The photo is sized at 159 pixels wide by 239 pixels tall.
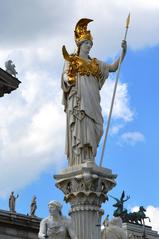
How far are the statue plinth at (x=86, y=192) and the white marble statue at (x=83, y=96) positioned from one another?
1.44 ft

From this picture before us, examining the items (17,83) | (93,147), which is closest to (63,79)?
(93,147)

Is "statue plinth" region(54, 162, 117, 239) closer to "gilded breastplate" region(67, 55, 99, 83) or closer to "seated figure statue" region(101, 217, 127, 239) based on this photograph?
"seated figure statue" region(101, 217, 127, 239)

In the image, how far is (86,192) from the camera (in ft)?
50.7

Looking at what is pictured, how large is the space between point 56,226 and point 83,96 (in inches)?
123

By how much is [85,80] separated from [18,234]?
48.6m

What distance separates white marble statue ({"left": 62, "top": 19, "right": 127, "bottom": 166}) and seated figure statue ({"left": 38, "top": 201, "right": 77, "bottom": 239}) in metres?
1.51

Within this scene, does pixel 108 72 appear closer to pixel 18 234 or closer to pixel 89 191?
pixel 89 191

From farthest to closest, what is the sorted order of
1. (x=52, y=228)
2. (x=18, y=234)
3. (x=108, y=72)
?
1. (x=18, y=234)
2. (x=108, y=72)
3. (x=52, y=228)

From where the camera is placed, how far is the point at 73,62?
54.7ft

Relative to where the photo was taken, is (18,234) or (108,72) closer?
(108,72)

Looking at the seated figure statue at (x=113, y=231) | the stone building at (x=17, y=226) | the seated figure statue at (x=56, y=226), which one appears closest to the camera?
the seated figure statue at (x=56, y=226)

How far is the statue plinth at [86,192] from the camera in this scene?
15.4 metres

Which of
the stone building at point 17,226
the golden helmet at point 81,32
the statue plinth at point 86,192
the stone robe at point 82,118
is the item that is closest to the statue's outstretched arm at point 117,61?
the stone robe at point 82,118

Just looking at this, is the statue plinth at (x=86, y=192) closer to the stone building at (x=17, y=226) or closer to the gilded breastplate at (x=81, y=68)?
the gilded breastplate at (x=81, y=68)
